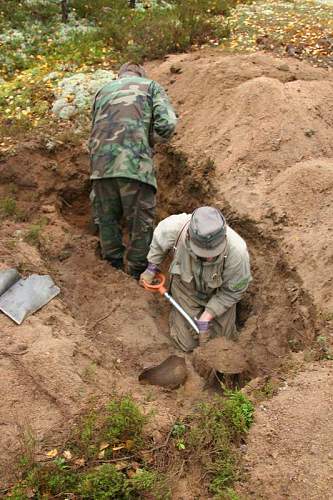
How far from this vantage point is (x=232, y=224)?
541 centimetres

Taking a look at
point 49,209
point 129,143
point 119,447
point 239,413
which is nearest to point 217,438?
point 239,413

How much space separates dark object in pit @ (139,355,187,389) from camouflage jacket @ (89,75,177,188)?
175cm

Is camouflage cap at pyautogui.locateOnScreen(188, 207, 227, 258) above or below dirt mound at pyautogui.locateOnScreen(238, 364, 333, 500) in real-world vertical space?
above

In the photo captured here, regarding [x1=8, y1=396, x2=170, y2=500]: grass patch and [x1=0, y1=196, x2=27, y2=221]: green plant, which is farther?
[x1=0, y1=196, x2=27, y2=221]: green plant

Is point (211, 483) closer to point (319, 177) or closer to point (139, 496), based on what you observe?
point (139, 496)

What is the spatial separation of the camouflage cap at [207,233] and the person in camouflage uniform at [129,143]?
1116mm

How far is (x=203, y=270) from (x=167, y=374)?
95 centimetres

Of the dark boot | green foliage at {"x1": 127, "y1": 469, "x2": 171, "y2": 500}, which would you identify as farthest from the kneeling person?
green foliage at {"x1": 127, "y1": 469, "x2": 171, "y2": 500}

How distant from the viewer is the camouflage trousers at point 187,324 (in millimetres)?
4891

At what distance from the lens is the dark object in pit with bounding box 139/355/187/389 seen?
3984 millimetres

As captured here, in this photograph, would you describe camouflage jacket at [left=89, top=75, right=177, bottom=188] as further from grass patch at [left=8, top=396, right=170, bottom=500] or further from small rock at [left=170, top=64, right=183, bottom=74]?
small rock at [left=170, top=64, right=183, bottom=74]

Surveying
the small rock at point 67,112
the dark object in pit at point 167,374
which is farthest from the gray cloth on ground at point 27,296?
the small rock at point 67,112

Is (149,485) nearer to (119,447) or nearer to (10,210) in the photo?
(119,447)

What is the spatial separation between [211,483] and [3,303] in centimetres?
207
